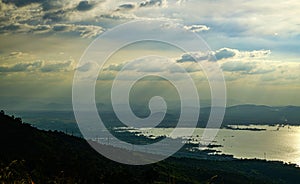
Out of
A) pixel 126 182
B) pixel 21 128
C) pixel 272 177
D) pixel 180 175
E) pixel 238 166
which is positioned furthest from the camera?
pixel 238 166

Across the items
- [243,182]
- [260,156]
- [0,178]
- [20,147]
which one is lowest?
[260,156]

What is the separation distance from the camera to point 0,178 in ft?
23.9

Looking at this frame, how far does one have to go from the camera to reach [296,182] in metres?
115

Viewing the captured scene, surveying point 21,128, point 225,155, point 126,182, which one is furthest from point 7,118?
point 225,155

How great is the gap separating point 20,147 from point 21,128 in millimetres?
13923

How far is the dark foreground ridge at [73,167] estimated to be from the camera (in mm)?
9811

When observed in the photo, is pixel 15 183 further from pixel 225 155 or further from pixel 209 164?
pixel 225 155

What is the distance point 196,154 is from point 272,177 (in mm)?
65101

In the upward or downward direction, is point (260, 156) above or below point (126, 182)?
below

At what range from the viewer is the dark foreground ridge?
386 inches

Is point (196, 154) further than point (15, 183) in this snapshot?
Yes

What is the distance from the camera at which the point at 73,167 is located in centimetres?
4125

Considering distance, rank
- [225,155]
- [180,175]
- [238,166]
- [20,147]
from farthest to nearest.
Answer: [225,155] < [238,166] < [180,175] < [20,147]

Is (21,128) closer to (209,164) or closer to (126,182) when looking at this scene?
(126,182)
